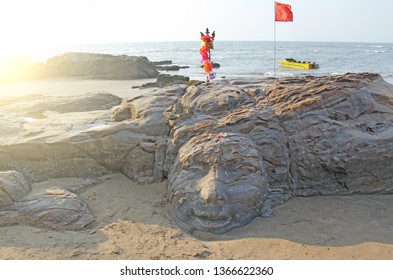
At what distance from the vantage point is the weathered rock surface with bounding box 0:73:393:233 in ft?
13.8

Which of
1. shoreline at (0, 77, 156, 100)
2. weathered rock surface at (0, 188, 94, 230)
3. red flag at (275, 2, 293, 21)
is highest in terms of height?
red flag at (275, 2, 293, 21)

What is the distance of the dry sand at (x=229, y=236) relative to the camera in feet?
11.4

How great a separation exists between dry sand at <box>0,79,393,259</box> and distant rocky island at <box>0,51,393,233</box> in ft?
0.54

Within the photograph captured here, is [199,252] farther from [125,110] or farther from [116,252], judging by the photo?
[125,110]

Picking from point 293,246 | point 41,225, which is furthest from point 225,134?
point 41,225

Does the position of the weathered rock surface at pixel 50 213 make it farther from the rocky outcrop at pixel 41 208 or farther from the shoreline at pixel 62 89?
the shoreline at pixel 62 89

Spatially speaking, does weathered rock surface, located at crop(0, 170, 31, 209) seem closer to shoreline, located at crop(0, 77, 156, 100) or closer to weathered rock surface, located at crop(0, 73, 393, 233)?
weathered rock surface, located at crop(0, 73, 393, 233)

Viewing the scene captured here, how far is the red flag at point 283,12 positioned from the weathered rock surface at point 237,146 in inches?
195

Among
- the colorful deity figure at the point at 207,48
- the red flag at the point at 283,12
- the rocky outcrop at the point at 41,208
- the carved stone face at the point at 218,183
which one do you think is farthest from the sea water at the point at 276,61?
the rocky outcrop at the point at 41,208

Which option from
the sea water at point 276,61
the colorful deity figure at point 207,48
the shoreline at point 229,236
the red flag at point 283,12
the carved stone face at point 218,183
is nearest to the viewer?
the shoreline at point 229,236

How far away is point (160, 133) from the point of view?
5316 mm

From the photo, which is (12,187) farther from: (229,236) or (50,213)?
(229,236)

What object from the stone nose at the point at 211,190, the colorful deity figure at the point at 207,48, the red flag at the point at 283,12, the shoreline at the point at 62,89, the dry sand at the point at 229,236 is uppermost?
the red flag at the point at 283,12

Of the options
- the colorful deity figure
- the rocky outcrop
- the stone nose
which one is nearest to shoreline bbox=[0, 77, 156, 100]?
the colorful deity figure
